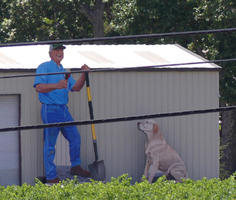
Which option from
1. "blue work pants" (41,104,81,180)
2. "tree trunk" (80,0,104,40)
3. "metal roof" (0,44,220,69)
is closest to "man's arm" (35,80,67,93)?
"blue work pants" (41,104,81,180)

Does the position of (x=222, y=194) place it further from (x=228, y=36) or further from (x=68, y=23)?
(x=68, y=23)

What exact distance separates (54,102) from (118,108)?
65.2 inches

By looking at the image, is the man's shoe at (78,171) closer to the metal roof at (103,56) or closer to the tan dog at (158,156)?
the tan dog at (158,156)

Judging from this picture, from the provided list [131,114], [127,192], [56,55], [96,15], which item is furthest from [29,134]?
[96,15]

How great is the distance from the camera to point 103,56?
51.5 ft

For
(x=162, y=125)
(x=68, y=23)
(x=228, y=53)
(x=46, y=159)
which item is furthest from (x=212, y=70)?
(x=68, y=23)

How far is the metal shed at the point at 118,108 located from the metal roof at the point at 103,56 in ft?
0.08

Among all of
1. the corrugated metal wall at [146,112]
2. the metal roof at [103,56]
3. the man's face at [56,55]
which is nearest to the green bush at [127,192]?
the man's face at [56,55]

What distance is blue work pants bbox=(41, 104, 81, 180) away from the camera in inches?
543

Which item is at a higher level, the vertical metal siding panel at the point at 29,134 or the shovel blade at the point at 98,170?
the vertical metal siding panel at the point at 29,134

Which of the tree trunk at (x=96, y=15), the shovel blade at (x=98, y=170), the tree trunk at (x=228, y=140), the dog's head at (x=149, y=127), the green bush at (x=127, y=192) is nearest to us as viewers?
the green bush at (x=127, y=192)

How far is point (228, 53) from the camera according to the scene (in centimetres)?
2172

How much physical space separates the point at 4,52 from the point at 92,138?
2746mm

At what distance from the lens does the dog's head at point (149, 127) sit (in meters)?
14.5
